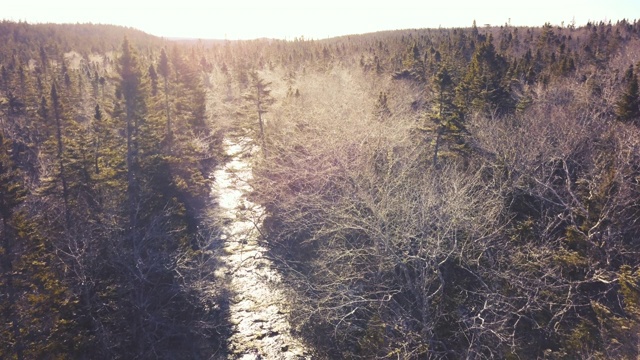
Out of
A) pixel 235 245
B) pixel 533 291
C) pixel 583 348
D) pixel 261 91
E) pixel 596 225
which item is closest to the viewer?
pixel 583 348

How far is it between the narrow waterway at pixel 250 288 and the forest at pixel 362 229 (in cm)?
53

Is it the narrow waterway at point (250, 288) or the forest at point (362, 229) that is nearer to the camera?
the forest at point (362, 229)

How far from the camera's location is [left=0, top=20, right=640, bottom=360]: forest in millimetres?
14047

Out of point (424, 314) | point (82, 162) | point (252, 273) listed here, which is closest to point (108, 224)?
point (82, 162)

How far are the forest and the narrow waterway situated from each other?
1.72ft

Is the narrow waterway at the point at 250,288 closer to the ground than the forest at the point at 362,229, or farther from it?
closer to the ground

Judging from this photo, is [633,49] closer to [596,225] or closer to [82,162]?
[596,225]

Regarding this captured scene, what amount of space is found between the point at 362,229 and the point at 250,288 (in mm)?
8796

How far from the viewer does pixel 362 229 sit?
17.2m

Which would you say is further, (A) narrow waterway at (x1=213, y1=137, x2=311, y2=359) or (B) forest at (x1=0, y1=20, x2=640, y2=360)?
(A) narrow waterway at (x1=213, y1=137, x2=311, y2=359)

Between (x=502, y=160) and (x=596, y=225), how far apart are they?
283 inches

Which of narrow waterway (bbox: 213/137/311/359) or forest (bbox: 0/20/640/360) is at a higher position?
forest (bbox: 0/20/640/360)

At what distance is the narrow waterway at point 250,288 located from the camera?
59.5ft

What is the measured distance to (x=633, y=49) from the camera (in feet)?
142
